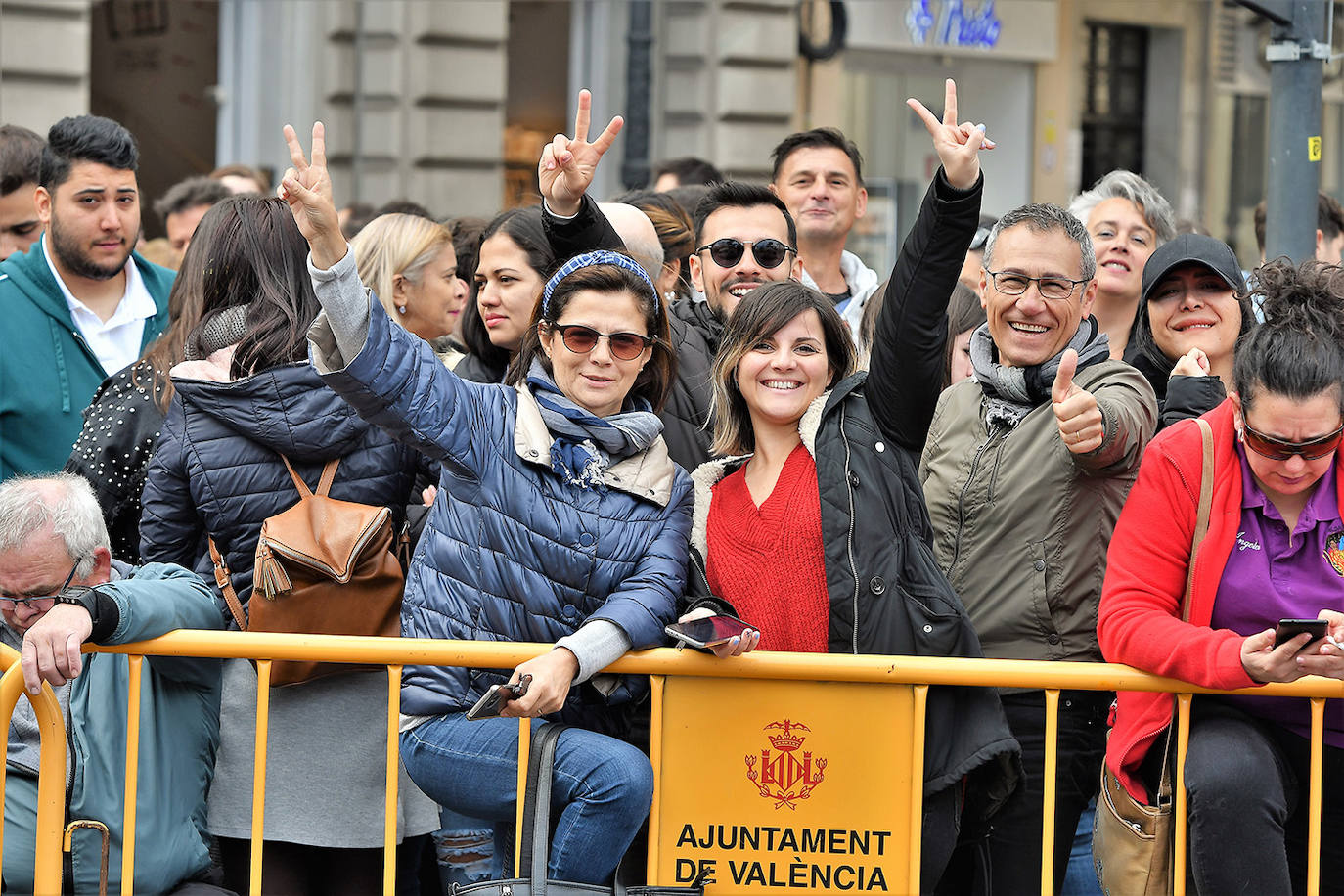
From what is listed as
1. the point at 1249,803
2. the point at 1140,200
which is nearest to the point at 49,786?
the point at 1249,803

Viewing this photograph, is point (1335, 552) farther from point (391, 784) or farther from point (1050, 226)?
point (391, 784)

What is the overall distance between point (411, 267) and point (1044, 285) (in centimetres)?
227

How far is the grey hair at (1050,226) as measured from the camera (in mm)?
4145

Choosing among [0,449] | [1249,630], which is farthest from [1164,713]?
[0,449]

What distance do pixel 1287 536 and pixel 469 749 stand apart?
1864 mm

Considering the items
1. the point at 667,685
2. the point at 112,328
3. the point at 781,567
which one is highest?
the point at 112,328

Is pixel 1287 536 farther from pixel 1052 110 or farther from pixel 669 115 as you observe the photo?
pixel 1052 110

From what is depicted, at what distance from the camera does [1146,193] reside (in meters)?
5.85

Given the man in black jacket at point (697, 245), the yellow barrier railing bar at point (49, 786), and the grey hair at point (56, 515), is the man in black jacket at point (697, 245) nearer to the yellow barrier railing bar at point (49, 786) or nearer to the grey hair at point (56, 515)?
the grey hair at point (56, 515)

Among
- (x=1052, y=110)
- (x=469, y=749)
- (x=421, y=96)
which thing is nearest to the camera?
(x=469, y=749)

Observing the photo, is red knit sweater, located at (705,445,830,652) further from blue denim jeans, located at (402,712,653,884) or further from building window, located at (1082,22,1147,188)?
building window, located at (1082,22,1147,188)

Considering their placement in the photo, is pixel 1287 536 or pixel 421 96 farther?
pixel 421 96

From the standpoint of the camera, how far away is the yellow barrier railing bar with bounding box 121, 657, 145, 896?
356 centimetres

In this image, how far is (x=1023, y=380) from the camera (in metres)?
4.10
